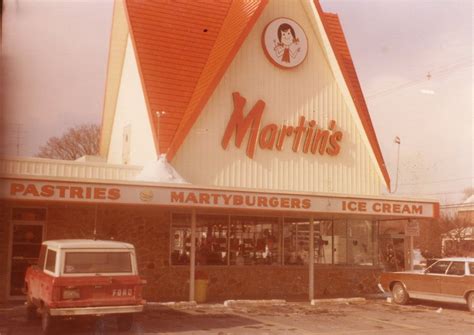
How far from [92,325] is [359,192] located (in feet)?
44.5

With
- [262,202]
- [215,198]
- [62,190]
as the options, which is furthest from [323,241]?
[62,190]

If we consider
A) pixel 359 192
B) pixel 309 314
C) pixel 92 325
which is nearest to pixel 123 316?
pixel 92 325

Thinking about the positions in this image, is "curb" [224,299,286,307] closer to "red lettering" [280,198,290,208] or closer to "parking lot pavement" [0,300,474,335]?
"parking lot pavement" [0,300,474,335]

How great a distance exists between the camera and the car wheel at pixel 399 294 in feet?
66.0

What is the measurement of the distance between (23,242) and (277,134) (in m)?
10.2

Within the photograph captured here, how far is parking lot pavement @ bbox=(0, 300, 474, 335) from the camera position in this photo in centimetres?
1366

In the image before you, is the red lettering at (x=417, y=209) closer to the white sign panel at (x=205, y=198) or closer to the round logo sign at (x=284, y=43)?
the white sign panel at (x=205, y=198)

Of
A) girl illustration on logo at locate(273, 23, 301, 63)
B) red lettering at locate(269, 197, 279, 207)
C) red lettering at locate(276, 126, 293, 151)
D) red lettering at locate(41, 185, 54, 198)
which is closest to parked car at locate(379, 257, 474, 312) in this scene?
red lettering at locate(269, 197, 279, 207)

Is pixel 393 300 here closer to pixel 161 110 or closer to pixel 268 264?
pixel 268 264

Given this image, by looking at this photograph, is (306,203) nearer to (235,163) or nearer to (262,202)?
(262,202)

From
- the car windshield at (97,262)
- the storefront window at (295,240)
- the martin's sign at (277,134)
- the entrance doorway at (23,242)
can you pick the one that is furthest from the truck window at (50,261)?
the storefront window at (295,240)

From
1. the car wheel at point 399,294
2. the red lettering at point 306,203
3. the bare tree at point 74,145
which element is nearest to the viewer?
the red lettering at point 306,203

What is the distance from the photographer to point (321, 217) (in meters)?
24.1

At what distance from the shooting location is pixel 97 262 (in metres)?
12.7
